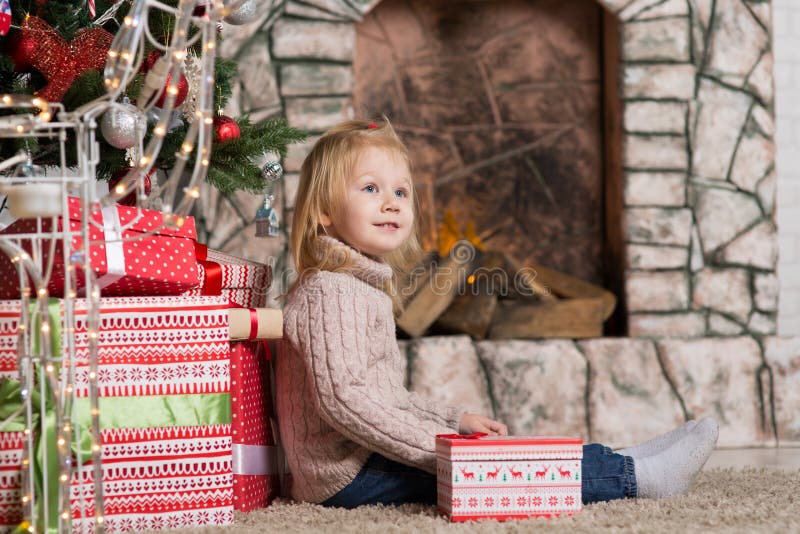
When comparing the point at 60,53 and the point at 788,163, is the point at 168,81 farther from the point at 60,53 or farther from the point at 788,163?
the point at 788,163

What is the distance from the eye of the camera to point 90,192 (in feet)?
3.42

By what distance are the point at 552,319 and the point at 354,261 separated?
1.22 meters

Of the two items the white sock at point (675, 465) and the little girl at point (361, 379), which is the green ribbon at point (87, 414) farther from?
the white sock at point (675, 465)

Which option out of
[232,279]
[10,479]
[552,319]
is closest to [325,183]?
[232,279]

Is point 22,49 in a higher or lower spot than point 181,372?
higher

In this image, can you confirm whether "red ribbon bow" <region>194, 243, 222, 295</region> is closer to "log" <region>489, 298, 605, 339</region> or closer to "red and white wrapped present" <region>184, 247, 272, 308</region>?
"red and white wrapped present" <region>184, 247, 272, 308</region>

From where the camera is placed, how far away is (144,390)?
4.32ft

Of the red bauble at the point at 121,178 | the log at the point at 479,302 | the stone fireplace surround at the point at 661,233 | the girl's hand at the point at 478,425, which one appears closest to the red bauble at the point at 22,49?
the red bauble at the point at 121,178

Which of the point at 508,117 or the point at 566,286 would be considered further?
the point at 508,117

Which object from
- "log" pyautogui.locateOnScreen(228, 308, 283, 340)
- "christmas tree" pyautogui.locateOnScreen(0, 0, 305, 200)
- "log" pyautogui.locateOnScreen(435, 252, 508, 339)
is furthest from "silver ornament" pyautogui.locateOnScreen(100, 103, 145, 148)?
"log" pyautogui.locateOnScreen(435, 252, 508, 339)

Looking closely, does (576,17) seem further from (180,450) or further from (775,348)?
(180,450)

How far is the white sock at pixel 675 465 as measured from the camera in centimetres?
147

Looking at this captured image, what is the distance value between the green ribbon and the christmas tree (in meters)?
0.38

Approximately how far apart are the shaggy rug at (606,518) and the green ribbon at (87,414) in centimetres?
16
